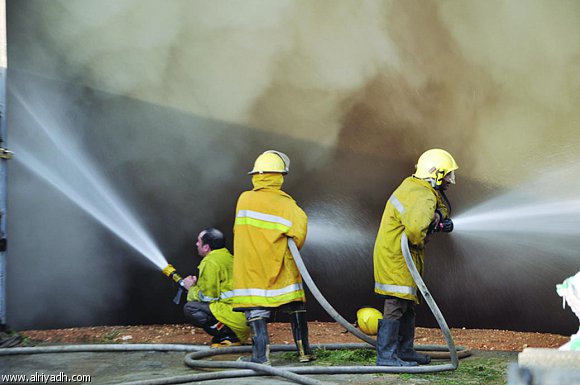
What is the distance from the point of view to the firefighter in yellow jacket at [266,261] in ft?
20.3

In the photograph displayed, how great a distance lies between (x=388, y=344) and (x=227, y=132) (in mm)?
3459

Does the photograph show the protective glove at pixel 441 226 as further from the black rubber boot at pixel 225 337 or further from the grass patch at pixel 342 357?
the black rubber boot at pixel 225 337

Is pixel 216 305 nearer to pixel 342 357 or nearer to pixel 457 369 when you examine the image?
pixel 342 357

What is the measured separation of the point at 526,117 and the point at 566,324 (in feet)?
6.56

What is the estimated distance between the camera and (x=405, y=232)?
5.98m

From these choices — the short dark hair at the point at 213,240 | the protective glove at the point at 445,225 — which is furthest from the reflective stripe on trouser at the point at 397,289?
the short dark hair at the point at 213,240

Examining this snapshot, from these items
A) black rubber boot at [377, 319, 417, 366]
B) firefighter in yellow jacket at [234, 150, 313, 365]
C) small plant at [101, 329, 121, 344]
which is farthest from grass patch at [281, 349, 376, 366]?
small plant at [101, 329, 121, 344]

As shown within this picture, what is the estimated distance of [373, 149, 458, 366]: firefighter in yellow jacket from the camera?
19.5 ft

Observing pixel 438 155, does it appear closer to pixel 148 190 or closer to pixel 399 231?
pixel 399 231

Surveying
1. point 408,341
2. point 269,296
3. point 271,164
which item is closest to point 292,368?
point 269,296

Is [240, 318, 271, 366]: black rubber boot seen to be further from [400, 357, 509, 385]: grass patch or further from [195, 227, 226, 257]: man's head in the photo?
[195, 227, 226, 257]: man's head

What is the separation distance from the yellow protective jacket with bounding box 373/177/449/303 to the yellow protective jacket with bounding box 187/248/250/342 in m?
1.52

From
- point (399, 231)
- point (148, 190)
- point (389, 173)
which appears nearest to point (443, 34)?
point (389, 173)

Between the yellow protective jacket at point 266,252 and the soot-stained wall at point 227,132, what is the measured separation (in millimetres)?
2289
